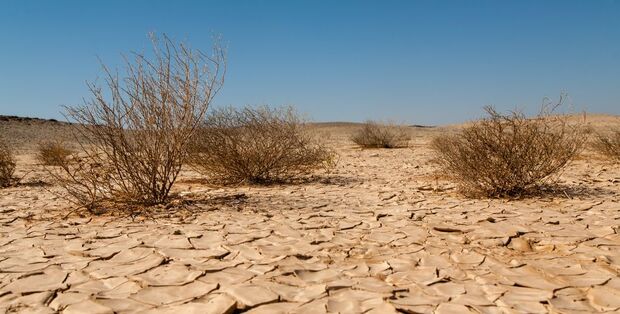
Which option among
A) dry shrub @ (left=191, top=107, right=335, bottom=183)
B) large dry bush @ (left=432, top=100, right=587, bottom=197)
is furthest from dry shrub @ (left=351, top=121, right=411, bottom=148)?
large dry bush @ (left=432, top=100, right=587, bottom=197)

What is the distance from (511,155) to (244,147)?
343 cm

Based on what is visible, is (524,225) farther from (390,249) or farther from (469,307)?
(469,307)

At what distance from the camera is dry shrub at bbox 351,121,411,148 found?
1695cm

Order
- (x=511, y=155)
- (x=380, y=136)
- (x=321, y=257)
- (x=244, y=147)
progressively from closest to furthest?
(x=321, y=257) → (x=511, y=155) → (x=244, y=147) → (x=380, y=136)

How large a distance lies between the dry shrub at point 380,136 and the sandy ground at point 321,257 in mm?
11837

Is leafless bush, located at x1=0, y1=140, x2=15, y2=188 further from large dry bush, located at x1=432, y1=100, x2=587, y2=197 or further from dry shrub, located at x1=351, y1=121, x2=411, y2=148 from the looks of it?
dry shrub, located at x1=351, y1=121, x2=411, y2=148

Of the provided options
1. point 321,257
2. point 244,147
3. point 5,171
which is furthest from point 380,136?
point 321,257

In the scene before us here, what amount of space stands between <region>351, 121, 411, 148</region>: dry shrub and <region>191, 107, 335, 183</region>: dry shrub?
10.3 metres

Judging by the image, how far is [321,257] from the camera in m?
2.89

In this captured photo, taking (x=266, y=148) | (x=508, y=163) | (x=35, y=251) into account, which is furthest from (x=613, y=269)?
(x=266, y=148)

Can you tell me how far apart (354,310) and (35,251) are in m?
2.21

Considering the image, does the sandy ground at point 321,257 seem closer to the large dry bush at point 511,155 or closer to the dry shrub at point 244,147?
the large dry bush at point 511,155

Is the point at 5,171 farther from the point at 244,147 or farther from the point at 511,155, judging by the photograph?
the point at 511,155

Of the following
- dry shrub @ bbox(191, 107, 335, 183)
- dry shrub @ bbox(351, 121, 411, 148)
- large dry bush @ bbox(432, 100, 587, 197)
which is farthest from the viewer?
dry shrub @ bbox(351, 121, 411, 148)
